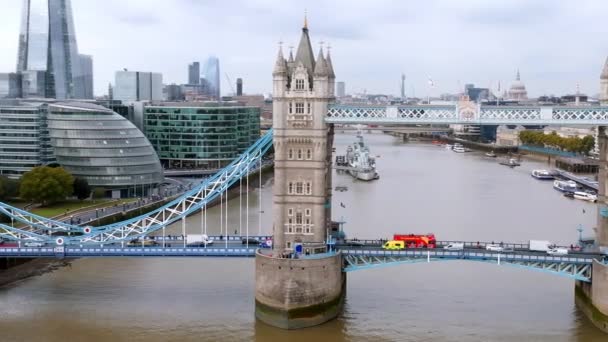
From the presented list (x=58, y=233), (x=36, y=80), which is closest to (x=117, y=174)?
(x=58, y=233)

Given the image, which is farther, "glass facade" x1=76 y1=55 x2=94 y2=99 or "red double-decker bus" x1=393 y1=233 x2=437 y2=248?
"glass facade" x1=76 y1=55 x2=94 y2=99

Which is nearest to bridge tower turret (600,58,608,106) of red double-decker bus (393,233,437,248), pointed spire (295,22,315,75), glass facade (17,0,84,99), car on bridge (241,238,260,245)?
red double-decker bus (393,233,437,248)

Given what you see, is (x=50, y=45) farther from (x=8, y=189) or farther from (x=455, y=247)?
(x=455, y=247)

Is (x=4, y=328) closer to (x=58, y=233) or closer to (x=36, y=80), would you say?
(x=58, y=233)

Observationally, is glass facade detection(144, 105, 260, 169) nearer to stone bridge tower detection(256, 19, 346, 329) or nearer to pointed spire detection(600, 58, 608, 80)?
stone bridge tower detection(256, 19, 346, 329)

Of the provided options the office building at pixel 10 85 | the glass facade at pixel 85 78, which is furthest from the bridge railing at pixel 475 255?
the glass facade at pixel 85 78

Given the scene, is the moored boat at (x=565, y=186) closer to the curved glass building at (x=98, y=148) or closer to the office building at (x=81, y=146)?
the office building at (x=81, y=146)
